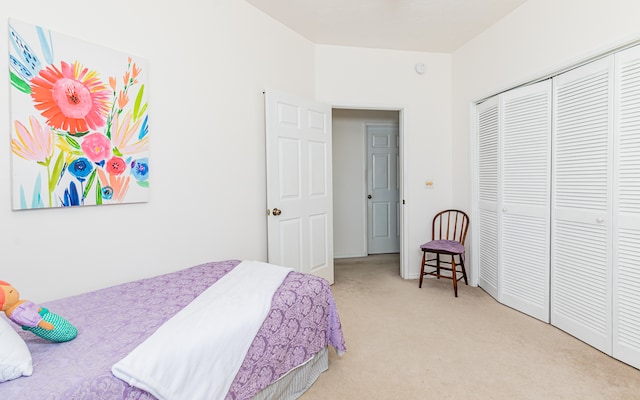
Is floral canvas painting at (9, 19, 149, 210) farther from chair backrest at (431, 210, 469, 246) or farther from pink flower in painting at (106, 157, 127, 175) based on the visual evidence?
chair backrest at (431, 210, 469, 246)

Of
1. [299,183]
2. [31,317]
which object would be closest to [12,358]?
Answer: [31,317]

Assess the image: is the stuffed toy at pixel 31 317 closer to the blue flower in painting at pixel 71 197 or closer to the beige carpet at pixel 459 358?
the blue flower in painting at pixel 71 197

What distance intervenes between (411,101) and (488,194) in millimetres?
1371

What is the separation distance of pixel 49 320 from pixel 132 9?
1818mm

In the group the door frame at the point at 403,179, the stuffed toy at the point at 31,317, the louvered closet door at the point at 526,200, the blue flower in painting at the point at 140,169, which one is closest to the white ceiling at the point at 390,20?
the door frame at the point at 403,179

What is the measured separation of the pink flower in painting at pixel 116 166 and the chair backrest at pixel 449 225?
3.16 metres

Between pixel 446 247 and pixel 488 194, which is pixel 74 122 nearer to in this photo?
pixel 446 247

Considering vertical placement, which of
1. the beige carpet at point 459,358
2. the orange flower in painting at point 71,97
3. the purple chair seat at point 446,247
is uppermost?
the orange flower in painting at point 71,97

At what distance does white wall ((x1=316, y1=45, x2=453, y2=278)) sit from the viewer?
3680mm

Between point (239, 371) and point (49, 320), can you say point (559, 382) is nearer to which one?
point (239, 371)

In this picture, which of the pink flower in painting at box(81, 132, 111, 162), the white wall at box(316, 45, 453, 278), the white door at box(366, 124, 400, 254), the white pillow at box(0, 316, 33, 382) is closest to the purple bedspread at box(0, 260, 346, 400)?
the white pillow at box(0, 316, 33, 382)

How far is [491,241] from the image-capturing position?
3.28 metres

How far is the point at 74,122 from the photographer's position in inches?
69.7

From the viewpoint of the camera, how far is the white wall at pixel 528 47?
2.11 metres
